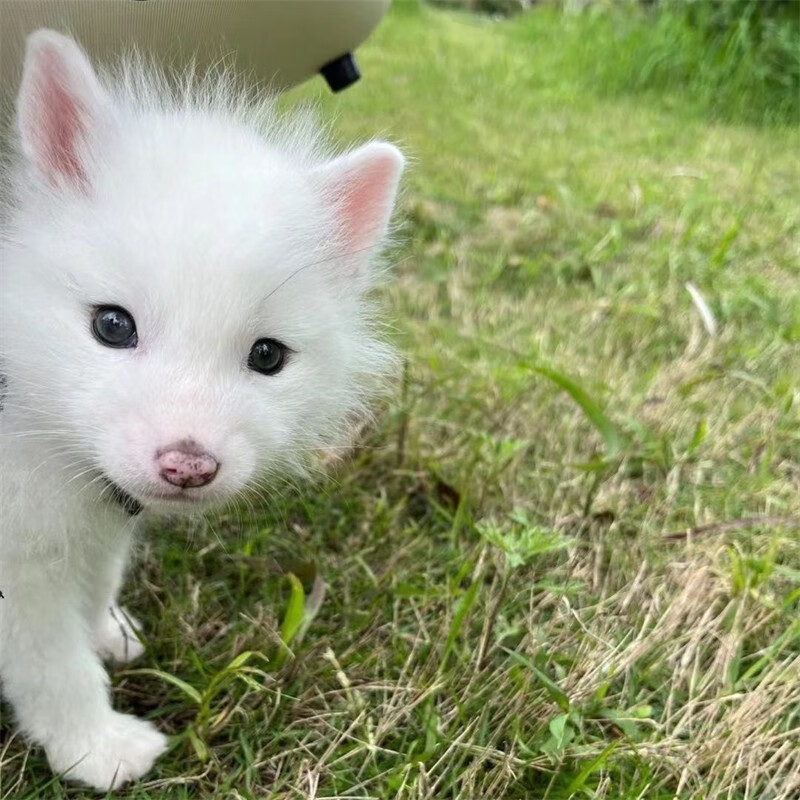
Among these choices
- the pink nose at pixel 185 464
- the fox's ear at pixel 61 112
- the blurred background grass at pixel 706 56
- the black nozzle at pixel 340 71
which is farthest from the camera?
the blurred background grass at pixel 706 56

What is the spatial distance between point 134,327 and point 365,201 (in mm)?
559

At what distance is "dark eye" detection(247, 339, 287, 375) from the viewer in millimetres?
1571

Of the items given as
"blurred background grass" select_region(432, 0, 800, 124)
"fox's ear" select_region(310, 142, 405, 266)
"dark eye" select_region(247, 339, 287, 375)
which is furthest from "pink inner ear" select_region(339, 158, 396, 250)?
"blurred background grass" select_region(432, 0, 800, 124)

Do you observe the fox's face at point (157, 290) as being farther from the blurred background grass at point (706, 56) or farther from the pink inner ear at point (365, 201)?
the blurred background grass at point (706, 56)

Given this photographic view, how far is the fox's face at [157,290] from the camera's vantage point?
4.64ft

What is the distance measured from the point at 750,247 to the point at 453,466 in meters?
2.48

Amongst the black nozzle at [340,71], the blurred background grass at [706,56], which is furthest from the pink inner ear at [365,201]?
the blurred background grass at [706,56]

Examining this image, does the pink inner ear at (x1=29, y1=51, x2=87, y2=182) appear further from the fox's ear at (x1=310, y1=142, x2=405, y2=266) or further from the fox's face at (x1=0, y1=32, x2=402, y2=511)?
the fox's ear at (x1=310, y1=142, x2=405, y2=266)

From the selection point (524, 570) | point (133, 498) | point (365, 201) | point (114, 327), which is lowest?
point (524, 570)

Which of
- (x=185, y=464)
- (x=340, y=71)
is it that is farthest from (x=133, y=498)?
(x=340, y=71)

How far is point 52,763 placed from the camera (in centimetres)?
175

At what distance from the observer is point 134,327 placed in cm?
147

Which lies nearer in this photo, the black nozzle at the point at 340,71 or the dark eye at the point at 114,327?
the dark eye at the point at 114,327

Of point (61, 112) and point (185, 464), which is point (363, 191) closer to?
point (61, 112)
